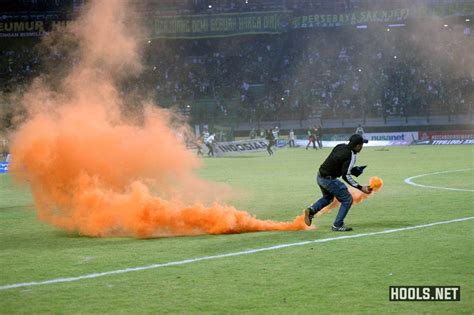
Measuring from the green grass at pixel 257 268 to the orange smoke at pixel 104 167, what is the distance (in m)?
0.59

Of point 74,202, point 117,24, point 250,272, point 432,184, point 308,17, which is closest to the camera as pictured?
point 250,272

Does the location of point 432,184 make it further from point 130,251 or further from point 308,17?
point 308,17

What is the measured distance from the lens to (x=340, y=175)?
13.7 metres

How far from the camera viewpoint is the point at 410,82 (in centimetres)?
5675

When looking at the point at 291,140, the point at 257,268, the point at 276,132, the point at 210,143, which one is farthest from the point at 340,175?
the point at 291,140

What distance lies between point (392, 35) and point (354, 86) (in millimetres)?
5178

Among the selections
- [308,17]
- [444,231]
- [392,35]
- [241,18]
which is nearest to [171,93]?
[241,18]

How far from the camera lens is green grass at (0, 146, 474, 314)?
8.20 metres

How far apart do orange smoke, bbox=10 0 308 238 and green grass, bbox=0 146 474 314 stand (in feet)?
1.92

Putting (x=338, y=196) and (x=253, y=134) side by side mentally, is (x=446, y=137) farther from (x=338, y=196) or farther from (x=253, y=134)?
(x=338, y=196)

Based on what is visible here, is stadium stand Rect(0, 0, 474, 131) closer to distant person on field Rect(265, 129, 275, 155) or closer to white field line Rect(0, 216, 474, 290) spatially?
distant person on field Rect(265, 129, 275, 155)

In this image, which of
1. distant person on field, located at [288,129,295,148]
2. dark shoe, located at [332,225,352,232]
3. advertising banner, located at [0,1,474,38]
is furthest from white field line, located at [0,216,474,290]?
distant person on field, located at [288,129,295,148]

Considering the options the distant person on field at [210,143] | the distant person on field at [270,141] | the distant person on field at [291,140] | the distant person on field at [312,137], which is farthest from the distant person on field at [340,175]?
the distant person on field at [291,140]

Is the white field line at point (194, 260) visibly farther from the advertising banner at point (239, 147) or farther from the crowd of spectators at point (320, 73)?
the crowd of spectators at point (320, 73)
